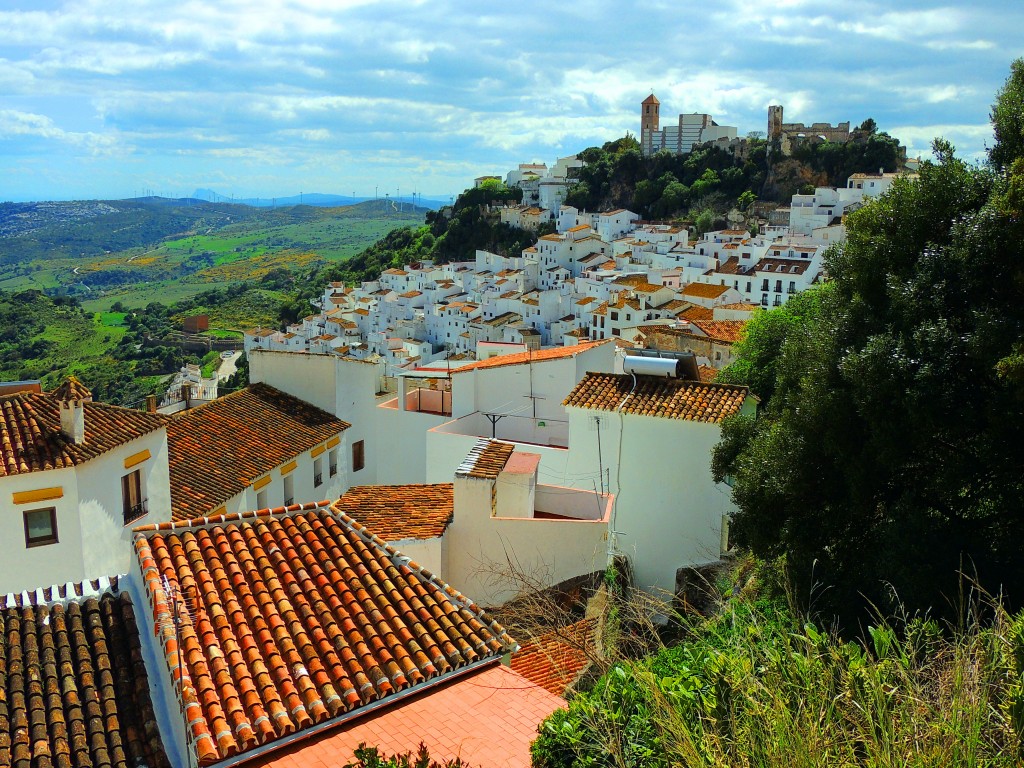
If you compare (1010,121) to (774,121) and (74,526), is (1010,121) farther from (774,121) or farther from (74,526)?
(774,121)

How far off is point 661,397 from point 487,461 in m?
3.13

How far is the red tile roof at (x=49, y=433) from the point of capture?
37.1 ft

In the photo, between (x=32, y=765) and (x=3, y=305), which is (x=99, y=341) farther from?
(x=32, y=765)

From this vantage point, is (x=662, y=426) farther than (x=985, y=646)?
Yes

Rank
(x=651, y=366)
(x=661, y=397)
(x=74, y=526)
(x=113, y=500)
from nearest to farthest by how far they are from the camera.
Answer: (x=74, y=526) < (x=113, y=500) < (x=661, y=397) < (x=651, y=366)

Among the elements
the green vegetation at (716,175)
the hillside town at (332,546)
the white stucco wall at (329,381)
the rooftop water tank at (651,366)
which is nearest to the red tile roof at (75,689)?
the hillside town at (332,546)

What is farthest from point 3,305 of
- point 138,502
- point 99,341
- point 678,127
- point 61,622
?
point 61,622

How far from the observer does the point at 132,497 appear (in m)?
12.8

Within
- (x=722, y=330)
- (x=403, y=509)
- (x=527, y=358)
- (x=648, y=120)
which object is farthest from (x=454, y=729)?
(x=648, y=120)

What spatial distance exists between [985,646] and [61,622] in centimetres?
626

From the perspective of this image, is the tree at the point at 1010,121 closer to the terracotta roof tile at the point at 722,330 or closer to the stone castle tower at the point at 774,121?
the terracotta roof tile at the point at 722,330

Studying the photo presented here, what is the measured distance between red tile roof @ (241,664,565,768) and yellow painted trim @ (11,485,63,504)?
315 inches

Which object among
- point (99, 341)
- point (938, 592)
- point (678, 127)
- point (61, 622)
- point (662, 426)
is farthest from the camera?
point (678, 127)

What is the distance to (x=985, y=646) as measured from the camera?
5.00 m
